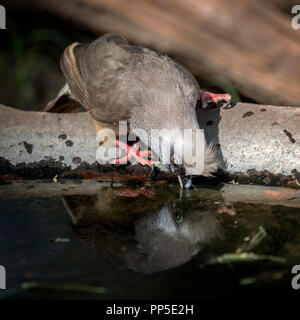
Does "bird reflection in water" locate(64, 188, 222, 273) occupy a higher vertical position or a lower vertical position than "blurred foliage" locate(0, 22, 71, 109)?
lower

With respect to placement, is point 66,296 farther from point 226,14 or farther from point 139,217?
point 226,14

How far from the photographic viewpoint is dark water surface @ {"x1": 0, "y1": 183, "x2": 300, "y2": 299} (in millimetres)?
3084

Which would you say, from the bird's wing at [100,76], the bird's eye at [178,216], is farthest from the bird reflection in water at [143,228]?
the bird's wing at [100,76]

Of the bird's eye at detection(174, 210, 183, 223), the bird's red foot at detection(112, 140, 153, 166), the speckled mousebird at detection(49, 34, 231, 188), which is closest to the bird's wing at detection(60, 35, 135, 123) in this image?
the speckled mousebird at detection(49, 34, 231, 188)

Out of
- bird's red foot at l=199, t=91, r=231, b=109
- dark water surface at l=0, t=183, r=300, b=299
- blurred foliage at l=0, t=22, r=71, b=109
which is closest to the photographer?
dark water surface at l=0, t=183, r=300, b=299

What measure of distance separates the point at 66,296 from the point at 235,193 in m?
1.99

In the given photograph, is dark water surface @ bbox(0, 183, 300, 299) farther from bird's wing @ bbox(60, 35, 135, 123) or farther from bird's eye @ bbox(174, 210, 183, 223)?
bird's wing @ bbox(60, 35, 135, 123)

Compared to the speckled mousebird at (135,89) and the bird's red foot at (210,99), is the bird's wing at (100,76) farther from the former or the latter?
the bird's red foot at (210,99)

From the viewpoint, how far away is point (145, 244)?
12.0ft

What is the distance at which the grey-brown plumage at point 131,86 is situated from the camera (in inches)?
180

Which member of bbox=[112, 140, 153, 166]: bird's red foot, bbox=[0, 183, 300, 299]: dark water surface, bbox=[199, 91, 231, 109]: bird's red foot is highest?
bbox=[199, 91, 231, 109]: bird's red foot

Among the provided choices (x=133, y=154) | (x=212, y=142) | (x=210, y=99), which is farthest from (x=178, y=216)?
(x=210, y=99)

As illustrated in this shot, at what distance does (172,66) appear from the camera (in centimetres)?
491

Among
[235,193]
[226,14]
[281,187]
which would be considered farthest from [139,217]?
[226,14]
